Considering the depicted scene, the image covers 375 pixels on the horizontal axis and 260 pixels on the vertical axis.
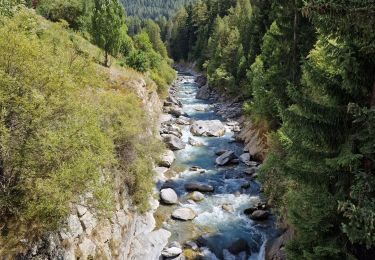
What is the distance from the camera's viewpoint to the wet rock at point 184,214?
26.2 metres

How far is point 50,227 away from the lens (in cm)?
1439

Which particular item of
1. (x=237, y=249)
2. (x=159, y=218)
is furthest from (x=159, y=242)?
(x=237, y=249)

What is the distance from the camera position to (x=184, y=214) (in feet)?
86.7

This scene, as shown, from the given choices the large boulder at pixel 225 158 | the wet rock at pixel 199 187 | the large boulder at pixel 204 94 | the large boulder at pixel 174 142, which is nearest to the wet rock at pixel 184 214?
the wet rock at pixel 199 187

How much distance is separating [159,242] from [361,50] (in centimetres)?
1727

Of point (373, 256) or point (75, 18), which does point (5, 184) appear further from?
point (75, 18)

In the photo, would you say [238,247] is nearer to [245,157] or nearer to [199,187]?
[199,187]

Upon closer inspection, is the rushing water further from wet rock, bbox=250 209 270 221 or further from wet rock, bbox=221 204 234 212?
wet rock, bbox=250 209 270 221

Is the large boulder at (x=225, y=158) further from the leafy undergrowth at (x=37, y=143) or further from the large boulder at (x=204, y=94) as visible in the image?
the large boulder at (x=204, y=94)

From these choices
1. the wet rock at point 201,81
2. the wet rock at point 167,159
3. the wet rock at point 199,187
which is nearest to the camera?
the wet rock at point 199,187

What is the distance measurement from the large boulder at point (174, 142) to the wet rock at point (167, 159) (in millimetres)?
1911

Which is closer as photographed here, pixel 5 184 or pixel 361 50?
pixel 361 50

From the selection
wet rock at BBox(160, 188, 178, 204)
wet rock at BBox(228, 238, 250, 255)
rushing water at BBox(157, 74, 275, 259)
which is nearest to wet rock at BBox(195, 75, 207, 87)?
rushing water at BBox(157, 74, 275, 259)

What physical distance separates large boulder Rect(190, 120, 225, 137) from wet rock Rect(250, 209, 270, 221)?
1945 cm
